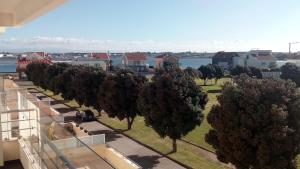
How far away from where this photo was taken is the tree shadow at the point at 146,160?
22.1m

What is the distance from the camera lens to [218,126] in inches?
661

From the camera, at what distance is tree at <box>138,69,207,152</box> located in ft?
74.6

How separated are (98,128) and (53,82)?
17.4 metres

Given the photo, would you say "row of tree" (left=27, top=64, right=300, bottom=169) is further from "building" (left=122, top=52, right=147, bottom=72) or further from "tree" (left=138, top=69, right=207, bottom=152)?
"building" (left=122, top=52, right=147, bottom=72)

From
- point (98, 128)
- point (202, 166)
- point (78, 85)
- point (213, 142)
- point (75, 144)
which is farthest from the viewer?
point (78, 85)

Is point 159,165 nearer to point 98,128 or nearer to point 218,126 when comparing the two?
point 218,126

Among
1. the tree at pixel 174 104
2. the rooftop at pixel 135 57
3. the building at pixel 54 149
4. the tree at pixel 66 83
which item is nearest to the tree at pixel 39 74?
the tree at pixel 66 83

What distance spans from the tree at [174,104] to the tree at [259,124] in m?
5.89

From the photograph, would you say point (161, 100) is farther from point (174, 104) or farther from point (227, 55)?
point (227, 55)

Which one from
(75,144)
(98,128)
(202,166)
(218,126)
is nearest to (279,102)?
(218,126)

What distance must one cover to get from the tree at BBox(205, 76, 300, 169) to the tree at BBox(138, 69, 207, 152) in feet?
19.3

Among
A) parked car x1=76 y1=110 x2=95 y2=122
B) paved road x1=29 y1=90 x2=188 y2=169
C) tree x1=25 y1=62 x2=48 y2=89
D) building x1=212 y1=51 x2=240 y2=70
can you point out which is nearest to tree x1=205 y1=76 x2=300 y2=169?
paved road x1=29 y1=90 x2=188 y2=169

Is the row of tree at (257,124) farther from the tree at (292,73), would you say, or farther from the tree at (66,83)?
the tree at (292,73)

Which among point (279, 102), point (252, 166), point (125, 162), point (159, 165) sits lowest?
point (159, 165)
